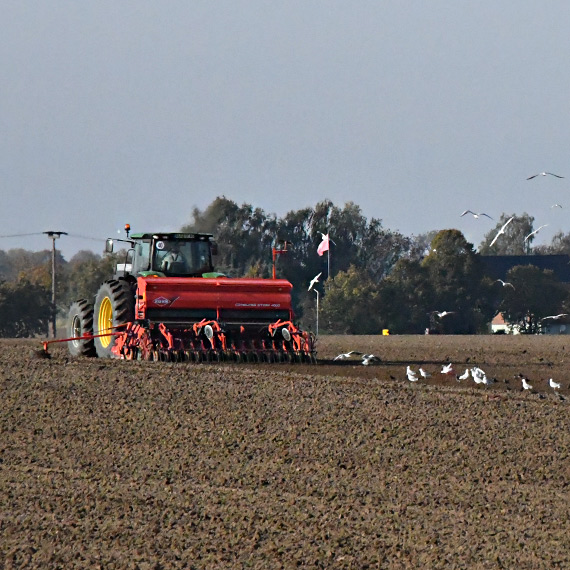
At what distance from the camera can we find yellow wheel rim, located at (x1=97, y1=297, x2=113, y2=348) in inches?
882

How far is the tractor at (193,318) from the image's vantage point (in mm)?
20859

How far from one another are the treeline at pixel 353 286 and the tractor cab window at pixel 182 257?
43103 mm

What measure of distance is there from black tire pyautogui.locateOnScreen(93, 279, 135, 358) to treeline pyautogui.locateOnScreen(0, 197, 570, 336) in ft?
141

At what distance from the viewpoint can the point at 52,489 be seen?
9773 millimetres

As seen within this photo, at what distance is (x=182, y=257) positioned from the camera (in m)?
22.8

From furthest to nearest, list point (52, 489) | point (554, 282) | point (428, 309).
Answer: point (554, 282) → point (428, 309) → point (52, 489)

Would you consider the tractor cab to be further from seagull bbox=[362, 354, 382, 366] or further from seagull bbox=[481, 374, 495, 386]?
seagull bbox=[481, 374, 495, 386]

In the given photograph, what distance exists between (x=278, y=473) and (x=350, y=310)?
198ft

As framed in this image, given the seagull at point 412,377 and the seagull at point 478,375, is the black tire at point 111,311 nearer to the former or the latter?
the seagull at point 412,377

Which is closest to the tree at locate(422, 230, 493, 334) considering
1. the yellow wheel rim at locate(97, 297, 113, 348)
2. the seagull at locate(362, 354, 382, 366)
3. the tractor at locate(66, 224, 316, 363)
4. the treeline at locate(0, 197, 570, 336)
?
the treeline at locate(0, 197, 570, 336)

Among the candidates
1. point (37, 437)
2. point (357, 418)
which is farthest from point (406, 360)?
point (37, 437)

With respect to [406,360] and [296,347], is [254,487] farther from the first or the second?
[406,360]

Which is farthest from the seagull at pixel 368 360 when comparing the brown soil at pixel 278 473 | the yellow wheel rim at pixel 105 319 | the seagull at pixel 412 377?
the yellow wheel rim at pixel 105 319

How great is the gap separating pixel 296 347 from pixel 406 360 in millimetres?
3314
